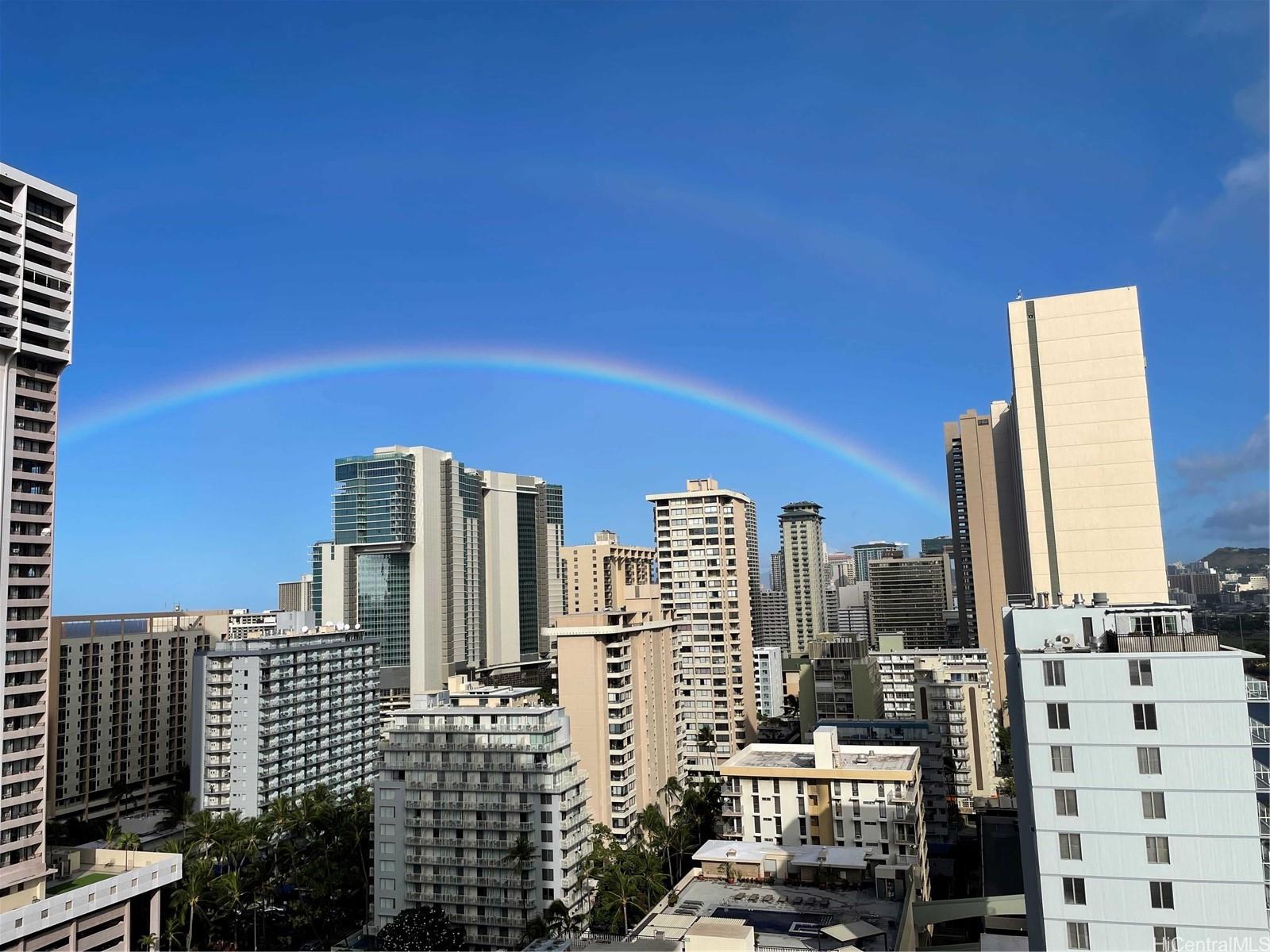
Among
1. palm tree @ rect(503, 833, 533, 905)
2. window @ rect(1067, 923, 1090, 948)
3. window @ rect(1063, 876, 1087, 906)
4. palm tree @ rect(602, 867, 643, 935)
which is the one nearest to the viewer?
window @ rect(1067, 923, 1090, 948)

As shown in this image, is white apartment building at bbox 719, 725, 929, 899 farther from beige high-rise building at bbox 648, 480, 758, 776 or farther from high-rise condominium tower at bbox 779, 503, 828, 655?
high-rise condominium tower at bbox 779, 503, 828, 655

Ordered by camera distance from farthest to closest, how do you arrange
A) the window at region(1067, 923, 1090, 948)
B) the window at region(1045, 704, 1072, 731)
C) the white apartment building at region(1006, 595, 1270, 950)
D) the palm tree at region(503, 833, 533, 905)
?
the palm tree at region(503, 833, 533, 905), the window at region(1045, 704, 1072, 731), the window at region(1067, 923, 1090, 948), the white apartment building at region(1006, 595, 1270, 950)

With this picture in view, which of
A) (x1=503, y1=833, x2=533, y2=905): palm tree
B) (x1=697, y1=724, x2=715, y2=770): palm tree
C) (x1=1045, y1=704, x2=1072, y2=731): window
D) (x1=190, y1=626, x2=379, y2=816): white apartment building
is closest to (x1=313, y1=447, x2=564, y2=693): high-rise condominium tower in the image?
(x1=190, y1=626, x2=379, y2=816): white apartment building

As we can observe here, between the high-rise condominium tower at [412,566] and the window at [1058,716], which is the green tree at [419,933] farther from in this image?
the high-rise condominium tower at [412,566]

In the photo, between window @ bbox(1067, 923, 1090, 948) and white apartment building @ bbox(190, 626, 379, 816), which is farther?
white apartment building @ bbox(190, 626, 379, 816)

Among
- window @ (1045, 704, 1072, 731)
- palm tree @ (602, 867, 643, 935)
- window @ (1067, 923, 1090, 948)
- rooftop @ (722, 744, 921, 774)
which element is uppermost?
window @ (1045, 704, 1072, 731)

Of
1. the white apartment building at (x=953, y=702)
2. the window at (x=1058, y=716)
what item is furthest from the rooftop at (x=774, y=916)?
the white apartment building at (x=953, y=702)
